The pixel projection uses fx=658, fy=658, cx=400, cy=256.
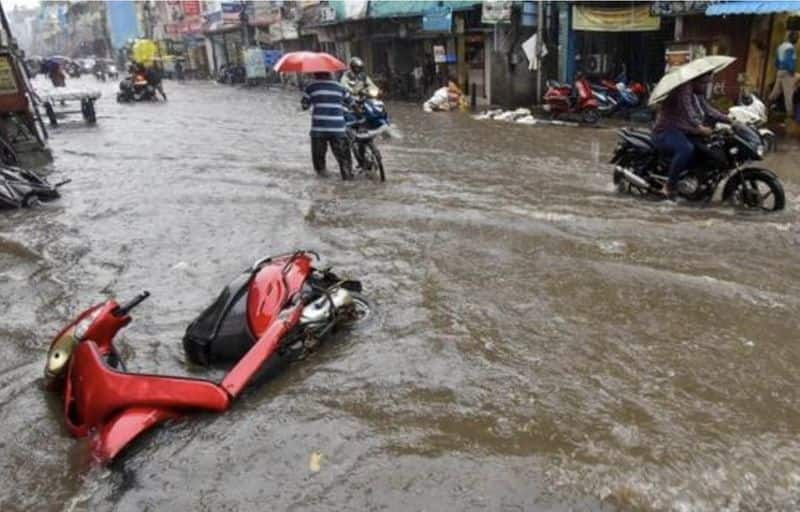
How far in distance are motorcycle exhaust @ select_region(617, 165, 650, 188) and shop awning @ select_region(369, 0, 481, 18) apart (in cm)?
1294

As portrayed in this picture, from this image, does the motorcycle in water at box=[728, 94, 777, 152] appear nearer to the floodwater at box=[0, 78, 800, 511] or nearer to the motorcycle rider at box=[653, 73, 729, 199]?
the motorcycle rider at box=[653, 73, 729, 199]

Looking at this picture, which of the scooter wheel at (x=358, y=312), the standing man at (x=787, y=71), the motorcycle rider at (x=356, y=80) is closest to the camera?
the scooter wheel at (x=358, y=312)

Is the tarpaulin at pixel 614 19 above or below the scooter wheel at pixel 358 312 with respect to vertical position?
above

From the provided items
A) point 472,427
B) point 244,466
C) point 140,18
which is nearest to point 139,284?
point 244,466

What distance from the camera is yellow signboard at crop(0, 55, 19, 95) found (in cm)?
1209

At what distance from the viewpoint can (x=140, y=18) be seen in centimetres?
6606

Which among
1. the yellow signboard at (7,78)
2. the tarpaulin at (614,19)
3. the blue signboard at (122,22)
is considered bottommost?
the yellow signboard at (7,78)

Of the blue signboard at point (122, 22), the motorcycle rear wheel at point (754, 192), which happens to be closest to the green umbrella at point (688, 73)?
the motorcycle rear wheel at point (754, 192)

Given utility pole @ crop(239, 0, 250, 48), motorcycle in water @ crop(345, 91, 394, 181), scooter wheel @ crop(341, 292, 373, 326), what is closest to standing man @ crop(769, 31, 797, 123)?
motorcycle in water @ crop(345, 91, 394, 181)

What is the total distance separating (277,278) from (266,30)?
3723 centimetres

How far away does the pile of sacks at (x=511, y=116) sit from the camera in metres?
15.6

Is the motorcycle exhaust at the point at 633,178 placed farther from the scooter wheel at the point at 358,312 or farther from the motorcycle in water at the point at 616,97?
the motorcycle in water at the point at 616,97

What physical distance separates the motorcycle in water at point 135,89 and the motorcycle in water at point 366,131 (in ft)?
67.1

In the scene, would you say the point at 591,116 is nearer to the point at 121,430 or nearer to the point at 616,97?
the point at 616,97
